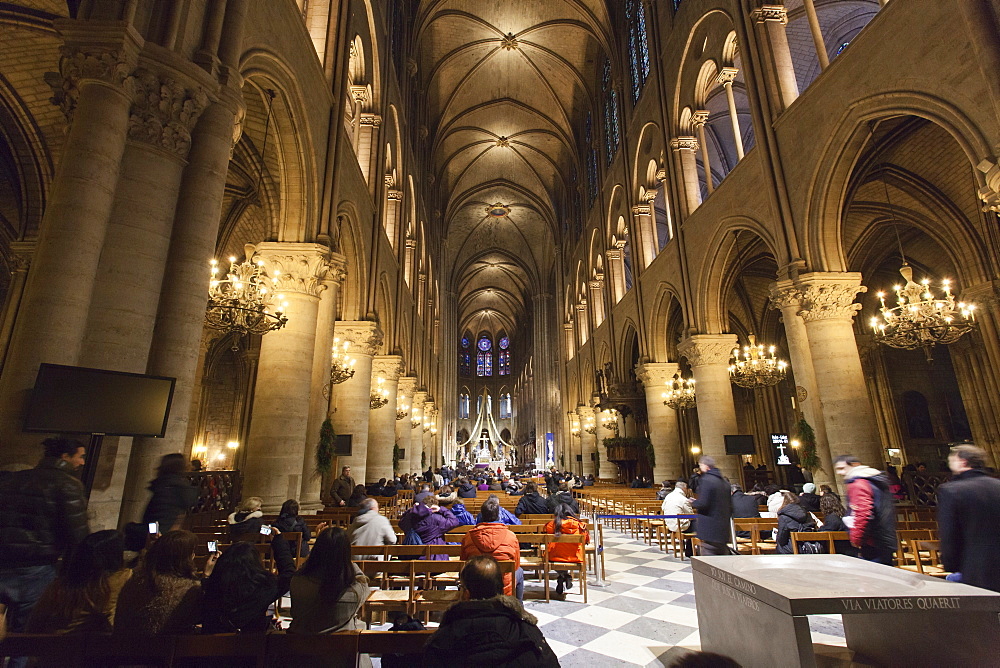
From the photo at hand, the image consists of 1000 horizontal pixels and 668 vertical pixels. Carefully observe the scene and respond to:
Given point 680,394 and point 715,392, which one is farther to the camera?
point 680,394

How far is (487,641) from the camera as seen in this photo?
1724 millimetres

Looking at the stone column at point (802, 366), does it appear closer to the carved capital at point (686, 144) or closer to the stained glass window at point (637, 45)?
the carved capital at point (686, 144)

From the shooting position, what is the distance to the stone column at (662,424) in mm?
15719

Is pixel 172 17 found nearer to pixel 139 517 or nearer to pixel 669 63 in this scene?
pixel 139 517

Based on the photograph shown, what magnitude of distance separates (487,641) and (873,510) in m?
3.42

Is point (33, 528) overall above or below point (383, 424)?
below

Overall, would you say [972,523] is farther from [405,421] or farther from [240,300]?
[405,421]

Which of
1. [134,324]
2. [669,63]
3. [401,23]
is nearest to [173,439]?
[134,324]

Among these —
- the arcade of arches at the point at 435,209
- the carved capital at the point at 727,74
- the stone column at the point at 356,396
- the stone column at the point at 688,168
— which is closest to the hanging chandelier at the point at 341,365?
the stone column at the point at 356,396

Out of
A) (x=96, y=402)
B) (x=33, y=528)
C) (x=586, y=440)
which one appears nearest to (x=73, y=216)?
(x=96, y=402)

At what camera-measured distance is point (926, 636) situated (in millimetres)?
2418

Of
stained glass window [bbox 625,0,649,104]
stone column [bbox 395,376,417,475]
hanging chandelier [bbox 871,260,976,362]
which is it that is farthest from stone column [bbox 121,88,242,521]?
stained glass window [bbox 625,0,649,104]

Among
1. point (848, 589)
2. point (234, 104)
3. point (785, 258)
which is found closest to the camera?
point (848, 589)

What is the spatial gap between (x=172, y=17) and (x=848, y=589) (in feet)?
21.5
